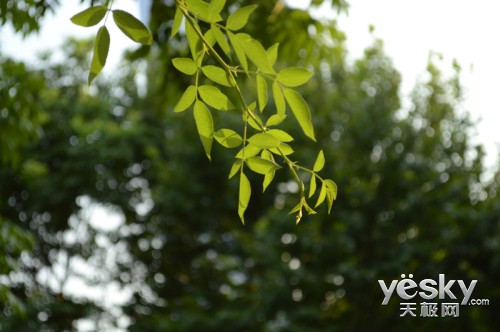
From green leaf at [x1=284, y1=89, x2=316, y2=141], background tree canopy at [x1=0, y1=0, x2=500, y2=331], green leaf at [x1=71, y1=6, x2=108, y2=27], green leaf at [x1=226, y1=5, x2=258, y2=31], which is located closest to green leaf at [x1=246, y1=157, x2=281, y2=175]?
green leaf at [x1=284, y1=89, x2=316, y2=141]

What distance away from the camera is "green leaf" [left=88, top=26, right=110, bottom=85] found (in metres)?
1.12

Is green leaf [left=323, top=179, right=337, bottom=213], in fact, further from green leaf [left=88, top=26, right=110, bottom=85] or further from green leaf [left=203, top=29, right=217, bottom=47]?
green leaf [left=88, top=26, right=110, bottom=85]

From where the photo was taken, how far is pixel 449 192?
10.4 metres

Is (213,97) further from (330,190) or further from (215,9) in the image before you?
(330,190)

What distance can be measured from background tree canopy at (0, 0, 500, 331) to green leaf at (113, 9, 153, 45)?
21.2 feet

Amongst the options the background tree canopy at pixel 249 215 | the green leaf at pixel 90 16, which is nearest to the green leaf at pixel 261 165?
the green leaf at pixel 90 16

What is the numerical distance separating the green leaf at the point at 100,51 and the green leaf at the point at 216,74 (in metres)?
0.16

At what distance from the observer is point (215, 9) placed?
3.83 feet

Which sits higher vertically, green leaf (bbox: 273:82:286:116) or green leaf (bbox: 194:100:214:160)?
green leaf (bbox: 273:82:286:116)

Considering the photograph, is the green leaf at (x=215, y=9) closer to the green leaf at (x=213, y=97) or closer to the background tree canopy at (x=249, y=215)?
the green leaf at (x=213, y=97)

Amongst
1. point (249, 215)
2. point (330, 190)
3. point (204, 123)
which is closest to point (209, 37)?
point (204, 123)

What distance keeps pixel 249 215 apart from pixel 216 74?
11.8m

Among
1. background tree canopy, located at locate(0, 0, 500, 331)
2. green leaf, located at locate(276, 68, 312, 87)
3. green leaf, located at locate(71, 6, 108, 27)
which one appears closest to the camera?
green leaf, located at locate(71, 6, 108, 27)

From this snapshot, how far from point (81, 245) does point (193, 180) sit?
3.27 meters
